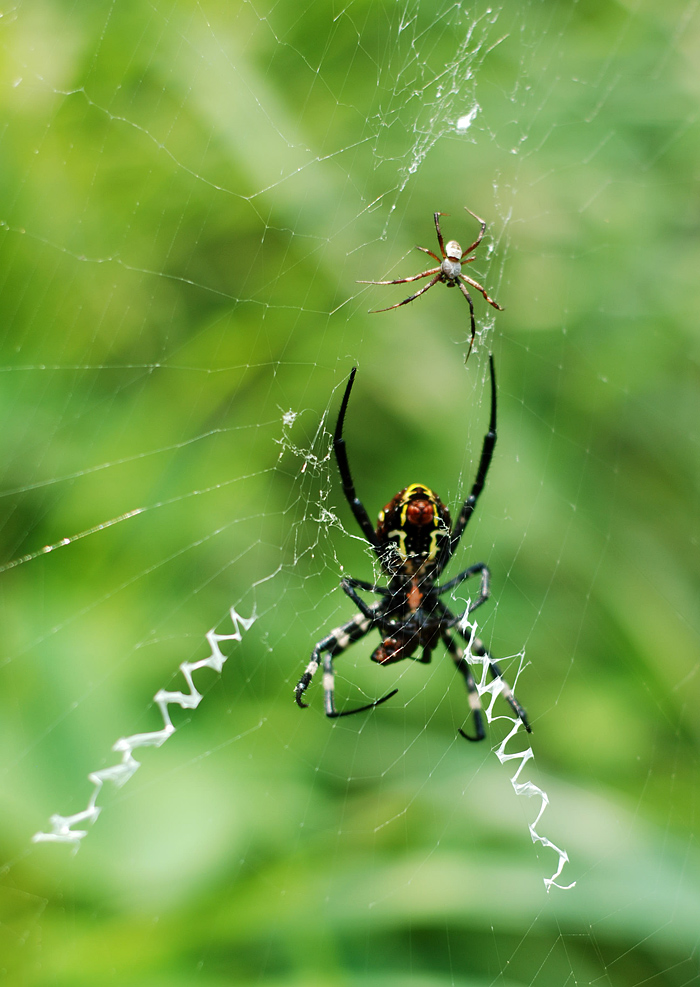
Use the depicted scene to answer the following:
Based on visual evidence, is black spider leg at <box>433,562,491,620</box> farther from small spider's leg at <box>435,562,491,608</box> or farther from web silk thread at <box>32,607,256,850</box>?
web silk thread at <box>32,607,256,850</box>

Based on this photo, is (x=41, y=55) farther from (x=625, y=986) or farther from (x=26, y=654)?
(x=625, y=986)

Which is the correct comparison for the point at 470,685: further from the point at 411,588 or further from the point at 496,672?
the point at 411,588

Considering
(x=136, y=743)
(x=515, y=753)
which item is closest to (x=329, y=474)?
(x=136, y=743)

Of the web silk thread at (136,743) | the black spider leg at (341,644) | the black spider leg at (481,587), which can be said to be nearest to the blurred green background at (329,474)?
the web silk thread at (136,743)

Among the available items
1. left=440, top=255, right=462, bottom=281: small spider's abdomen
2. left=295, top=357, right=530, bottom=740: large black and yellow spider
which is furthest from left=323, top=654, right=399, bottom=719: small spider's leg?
left=440, top=255, right=462, bottom=281: small spider's abdomen

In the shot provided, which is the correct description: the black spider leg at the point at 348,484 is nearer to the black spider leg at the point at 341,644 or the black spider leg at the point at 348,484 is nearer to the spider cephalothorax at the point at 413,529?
the spider cephalothorax at the point at 413,529

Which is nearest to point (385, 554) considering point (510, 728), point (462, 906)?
point (510, 728)
